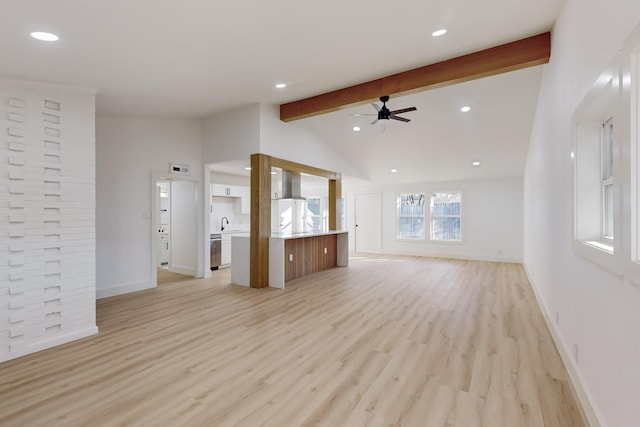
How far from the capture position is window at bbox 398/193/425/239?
9.72m

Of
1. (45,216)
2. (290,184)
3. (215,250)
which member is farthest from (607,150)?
(215,250)

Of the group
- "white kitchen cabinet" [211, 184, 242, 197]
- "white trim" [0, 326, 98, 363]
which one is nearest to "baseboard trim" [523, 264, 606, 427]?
"white trim" [0, 326, 98, 363]

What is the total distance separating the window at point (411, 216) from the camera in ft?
31.9

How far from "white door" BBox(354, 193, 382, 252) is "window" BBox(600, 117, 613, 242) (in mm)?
8197

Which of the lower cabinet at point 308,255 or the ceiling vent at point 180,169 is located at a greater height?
the ceiling vent at point 180,169

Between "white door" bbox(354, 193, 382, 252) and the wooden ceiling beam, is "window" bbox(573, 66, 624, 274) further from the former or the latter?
"white door" bbox(354, 193, 382, 252)

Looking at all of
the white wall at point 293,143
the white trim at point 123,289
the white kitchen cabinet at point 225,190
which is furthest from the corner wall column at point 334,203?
the white trim at point 123,289

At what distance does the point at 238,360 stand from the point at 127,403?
84 cm

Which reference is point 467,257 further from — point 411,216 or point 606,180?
point 606,180

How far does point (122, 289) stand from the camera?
5027mm

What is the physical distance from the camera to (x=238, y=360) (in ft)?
8.89

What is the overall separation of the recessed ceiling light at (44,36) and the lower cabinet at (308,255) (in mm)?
4117

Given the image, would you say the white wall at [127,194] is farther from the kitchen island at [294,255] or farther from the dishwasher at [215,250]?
the dishwasher at [215,250]

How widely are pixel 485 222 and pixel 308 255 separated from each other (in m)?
5.25
